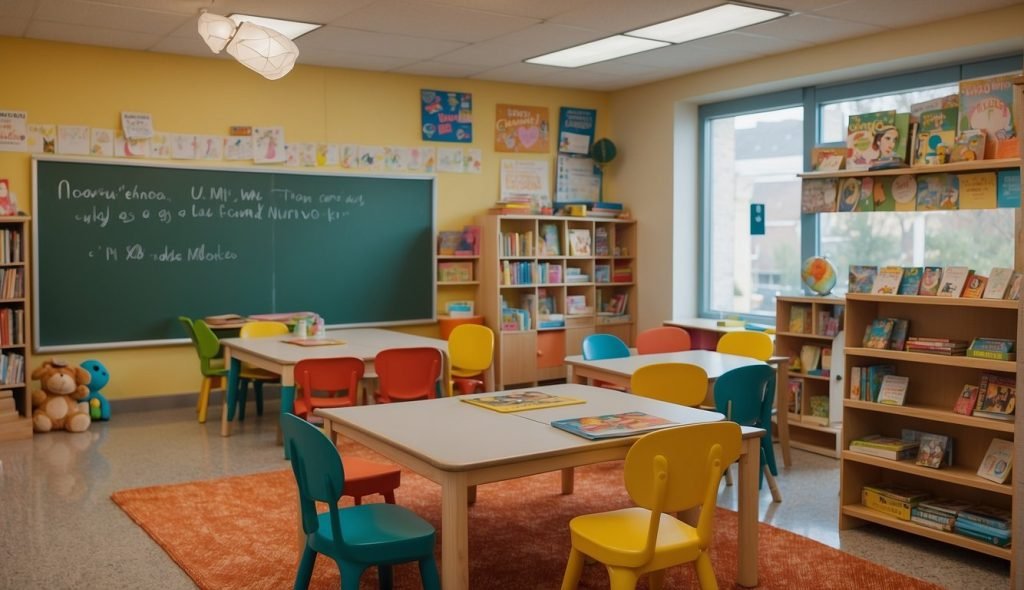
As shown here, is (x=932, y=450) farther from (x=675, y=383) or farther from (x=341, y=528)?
(x=341, y=528)

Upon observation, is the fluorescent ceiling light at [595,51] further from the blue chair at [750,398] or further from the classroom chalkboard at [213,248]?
the blue chair at [750,398]

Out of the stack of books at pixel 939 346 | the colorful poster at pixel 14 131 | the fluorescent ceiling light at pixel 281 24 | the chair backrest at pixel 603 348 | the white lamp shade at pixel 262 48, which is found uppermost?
the fluorescent ceiling light at pixel 281 24

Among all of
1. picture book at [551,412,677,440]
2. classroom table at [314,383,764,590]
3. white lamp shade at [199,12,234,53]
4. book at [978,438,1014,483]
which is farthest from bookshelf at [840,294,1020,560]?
white lamp shade at [199,12,234,53]

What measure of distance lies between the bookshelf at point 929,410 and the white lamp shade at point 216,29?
3477 millimetres

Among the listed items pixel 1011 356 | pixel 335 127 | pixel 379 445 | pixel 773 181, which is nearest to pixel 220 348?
pixel 335 127

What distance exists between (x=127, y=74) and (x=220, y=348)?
7.04ft

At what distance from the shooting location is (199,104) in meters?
Answer: 7.26

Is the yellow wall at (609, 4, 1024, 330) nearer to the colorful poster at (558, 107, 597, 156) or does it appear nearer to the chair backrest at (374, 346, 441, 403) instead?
the colorful poster at (558, 107, 597, 156)

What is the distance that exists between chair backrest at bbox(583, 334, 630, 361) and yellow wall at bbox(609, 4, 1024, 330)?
105 inches

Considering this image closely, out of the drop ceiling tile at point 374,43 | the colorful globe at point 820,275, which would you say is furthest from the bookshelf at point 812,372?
the drop ceiling tile at point 374,43

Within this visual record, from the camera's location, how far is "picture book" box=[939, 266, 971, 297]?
3996 millimetres

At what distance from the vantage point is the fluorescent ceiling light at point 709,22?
591cm

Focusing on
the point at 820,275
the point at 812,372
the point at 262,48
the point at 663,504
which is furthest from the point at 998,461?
the point at 262,48

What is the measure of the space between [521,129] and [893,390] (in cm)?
512
